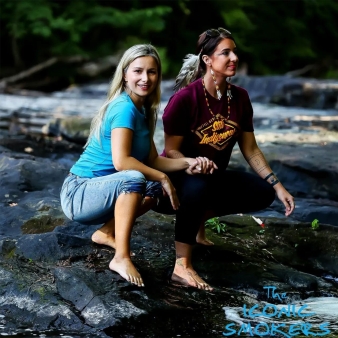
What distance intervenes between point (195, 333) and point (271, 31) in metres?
20.3

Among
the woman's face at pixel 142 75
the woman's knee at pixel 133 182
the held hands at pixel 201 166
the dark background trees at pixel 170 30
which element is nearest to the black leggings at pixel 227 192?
the held hands at pixel 201 166

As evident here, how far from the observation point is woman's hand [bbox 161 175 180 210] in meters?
3.15

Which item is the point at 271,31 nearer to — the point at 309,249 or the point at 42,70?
the point at 42,70

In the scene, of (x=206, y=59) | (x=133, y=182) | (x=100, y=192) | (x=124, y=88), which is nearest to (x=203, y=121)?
(x=206, y=59)

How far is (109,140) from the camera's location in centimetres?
327

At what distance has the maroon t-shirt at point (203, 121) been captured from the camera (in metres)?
3.36

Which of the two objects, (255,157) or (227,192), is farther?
(255,157)

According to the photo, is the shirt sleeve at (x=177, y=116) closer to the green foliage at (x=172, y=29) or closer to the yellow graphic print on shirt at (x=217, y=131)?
the yellow graphic print on shirt at (x=217, y=131)

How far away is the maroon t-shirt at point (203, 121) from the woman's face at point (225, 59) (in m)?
0.13

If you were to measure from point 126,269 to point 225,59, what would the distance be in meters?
1.17

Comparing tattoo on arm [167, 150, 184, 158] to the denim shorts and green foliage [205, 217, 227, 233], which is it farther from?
green foliage [205, 217, 227, 233]

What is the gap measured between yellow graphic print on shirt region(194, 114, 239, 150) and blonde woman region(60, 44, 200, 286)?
19cm

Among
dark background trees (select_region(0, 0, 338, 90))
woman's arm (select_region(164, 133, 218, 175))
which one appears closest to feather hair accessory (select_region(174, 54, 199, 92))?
woman's arm (select_region(164, 133, 218, 175))

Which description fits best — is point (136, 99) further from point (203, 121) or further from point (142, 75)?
point (203, 121)
